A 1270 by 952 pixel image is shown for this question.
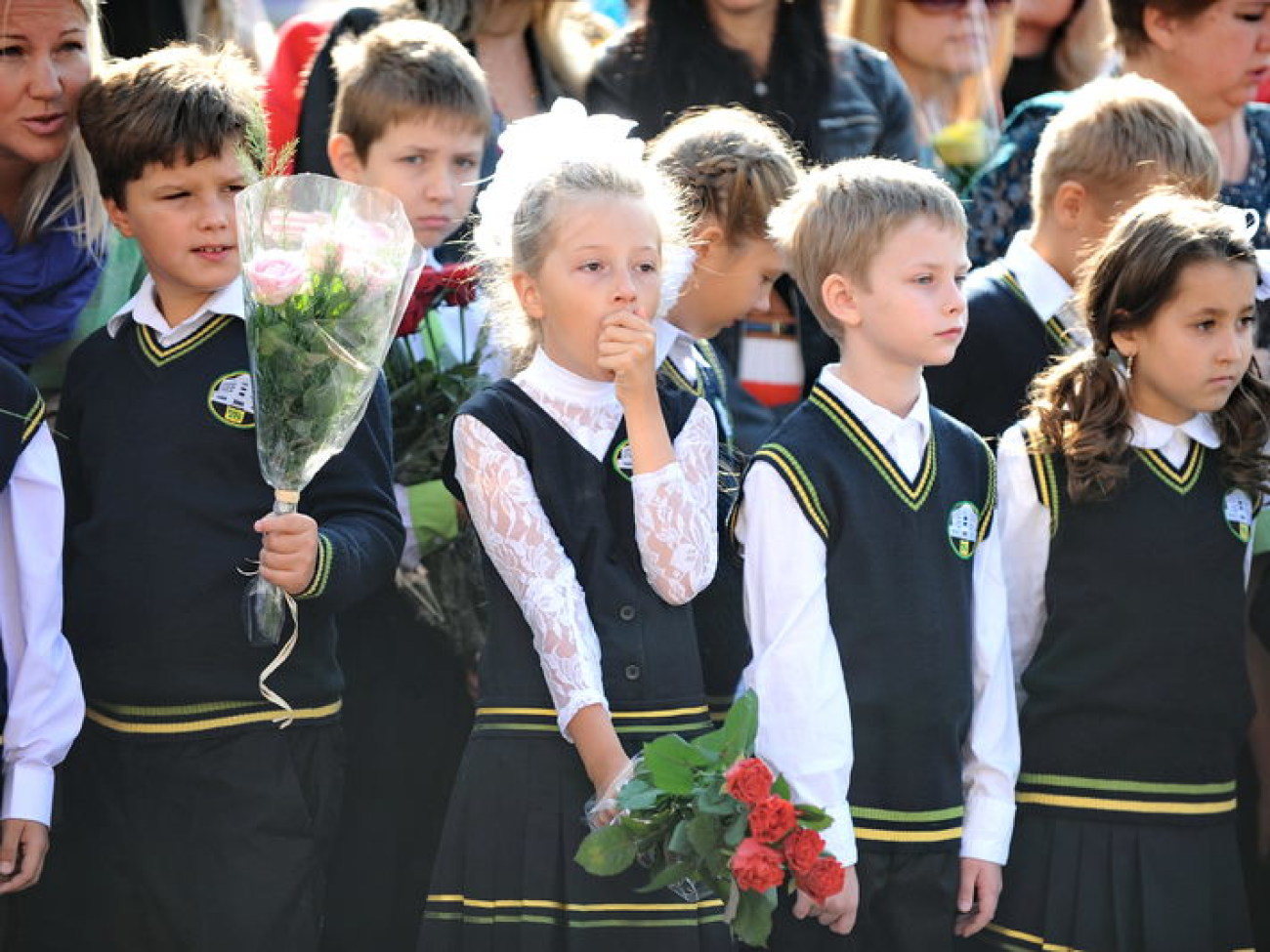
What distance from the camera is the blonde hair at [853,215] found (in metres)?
3.83

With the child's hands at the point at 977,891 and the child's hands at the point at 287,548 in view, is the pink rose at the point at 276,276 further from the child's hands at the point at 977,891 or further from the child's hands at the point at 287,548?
the child's hands at the point at 977,891

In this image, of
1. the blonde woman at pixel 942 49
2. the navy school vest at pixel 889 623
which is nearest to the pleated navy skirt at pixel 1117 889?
the navy school vest at pixel 889 623

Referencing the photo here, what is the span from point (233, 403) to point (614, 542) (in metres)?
0.86

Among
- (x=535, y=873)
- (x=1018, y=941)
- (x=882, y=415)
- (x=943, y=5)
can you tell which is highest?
(x=943, y=5)

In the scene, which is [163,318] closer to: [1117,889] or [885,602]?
[885,602]

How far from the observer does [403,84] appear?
463 centimetres

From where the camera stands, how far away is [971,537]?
3846 mm

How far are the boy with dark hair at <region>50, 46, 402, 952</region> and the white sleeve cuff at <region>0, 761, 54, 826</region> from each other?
206mm

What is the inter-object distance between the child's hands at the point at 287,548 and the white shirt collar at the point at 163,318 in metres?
0.59

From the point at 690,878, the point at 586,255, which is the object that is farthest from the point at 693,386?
the point at 690,878

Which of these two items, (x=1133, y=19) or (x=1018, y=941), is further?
(x=1133, y=19)

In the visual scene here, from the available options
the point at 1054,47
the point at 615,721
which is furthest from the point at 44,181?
the point at 1054,47

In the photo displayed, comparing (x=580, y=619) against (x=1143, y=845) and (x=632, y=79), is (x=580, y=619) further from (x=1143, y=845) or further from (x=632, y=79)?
(x=632, y=79)

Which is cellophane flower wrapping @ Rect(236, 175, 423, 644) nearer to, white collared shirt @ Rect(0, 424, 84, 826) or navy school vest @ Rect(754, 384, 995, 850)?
white collared shirt @ Rect(0, 424, 84, 826)
